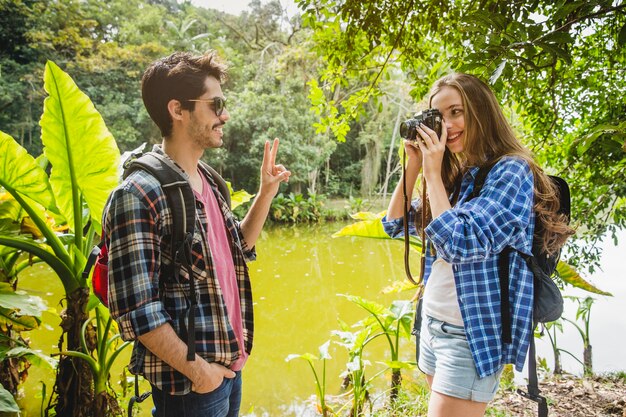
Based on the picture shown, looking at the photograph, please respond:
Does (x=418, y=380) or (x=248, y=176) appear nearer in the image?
(x=418, y=380)

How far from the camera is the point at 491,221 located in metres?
0.99

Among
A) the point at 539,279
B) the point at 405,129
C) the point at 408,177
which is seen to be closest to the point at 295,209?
the point at 408,177

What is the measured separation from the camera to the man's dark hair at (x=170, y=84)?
1.08 metres

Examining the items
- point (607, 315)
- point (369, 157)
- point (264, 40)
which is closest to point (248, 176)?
point (264, 40)

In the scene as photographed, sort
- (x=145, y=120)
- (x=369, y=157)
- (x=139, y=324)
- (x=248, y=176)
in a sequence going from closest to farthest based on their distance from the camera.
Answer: (x=139, y=324), (x=145, y=120), (x=248, y=176), (x=369, y=157)

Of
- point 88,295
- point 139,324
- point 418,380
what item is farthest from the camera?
point 418,380

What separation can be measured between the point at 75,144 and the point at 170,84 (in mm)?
960

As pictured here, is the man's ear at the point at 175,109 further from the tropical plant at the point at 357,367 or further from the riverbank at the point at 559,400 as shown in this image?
the riverbank at the point at 559,400

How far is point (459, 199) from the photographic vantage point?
3.93 ft

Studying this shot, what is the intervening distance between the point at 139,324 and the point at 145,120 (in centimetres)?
1151

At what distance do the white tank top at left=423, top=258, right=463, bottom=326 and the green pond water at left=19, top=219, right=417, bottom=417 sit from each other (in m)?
1.53

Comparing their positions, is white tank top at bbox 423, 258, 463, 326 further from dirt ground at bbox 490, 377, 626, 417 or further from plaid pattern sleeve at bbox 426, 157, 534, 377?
dirt ground at bbox 490, 377, 626, 417

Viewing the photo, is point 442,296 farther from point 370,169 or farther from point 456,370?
point 370,169

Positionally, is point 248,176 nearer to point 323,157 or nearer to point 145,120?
point 323,157
